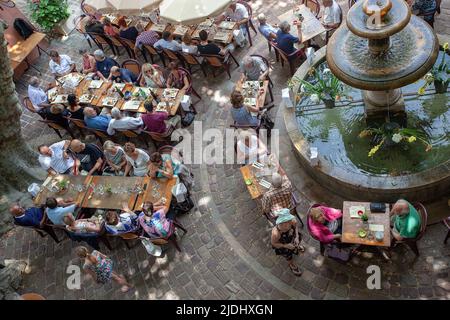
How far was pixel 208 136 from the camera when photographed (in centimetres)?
1137

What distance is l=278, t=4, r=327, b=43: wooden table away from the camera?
1170cm

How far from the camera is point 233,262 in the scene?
915 centimetres

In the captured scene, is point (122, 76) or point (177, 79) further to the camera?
point (122, 76)

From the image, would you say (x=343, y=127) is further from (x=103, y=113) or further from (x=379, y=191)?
(x=103, y=113)

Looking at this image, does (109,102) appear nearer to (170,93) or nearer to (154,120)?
(170,93)

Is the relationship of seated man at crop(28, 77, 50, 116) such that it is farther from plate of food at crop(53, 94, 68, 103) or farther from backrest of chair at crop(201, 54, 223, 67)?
backrest of chair at crop(201, 54, 223, 67)

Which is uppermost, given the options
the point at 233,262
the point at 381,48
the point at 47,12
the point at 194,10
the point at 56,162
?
the point at 381,48

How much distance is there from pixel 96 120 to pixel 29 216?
2.68 meters

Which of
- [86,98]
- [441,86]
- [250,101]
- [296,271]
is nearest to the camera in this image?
[296,271]

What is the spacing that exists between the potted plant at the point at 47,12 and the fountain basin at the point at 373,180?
9.21 meters

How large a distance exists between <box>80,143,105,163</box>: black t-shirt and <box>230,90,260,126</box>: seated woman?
309 cm

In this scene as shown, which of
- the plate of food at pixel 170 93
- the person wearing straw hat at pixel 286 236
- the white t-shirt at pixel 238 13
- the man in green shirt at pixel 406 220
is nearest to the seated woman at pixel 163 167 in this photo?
the plate of food at pixel 170 93

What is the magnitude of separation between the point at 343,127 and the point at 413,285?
11.2ft

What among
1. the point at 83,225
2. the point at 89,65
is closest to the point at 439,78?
the point at 83,225
